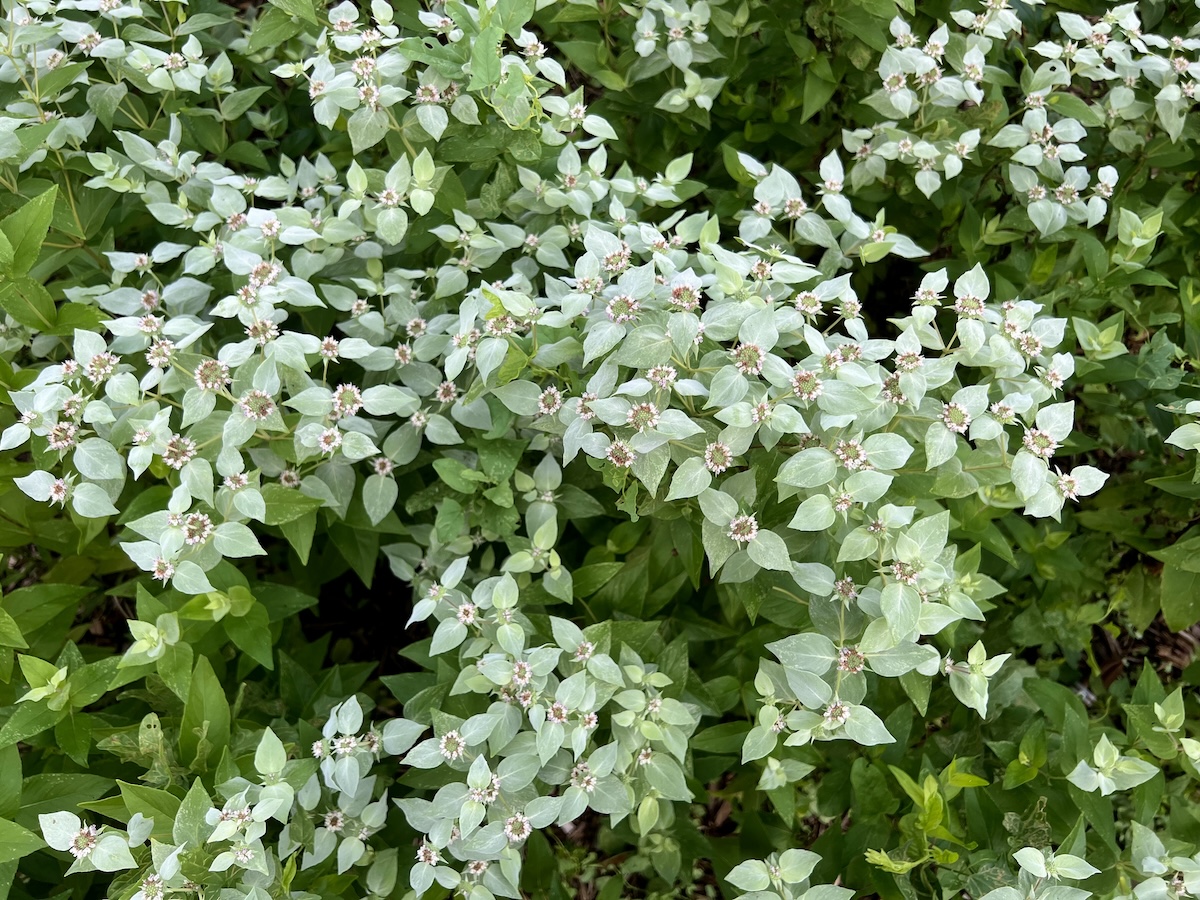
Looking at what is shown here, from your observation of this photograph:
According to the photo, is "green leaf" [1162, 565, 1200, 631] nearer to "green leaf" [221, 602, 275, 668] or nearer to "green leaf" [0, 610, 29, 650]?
"green leaf" [221, 602, 275, 668]

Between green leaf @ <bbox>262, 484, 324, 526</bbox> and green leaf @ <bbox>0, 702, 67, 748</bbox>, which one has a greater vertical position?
green leaf @ <bbox>262, 484, 324, 526</bbox>

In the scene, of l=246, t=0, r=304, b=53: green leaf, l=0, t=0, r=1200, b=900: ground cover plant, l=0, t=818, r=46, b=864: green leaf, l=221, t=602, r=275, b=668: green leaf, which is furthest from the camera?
l=246, t=0, r=304, b=53: green leaf

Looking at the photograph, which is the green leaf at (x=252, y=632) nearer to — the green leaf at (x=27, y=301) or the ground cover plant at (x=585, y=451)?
the ground cover plant at (x=585, y=451)

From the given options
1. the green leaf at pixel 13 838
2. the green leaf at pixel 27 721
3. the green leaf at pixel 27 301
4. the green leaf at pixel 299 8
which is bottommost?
the green leaf at pixel 27 721

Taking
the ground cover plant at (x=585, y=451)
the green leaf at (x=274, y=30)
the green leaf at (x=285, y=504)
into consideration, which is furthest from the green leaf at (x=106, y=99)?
the green leaf at (x=285, y=504)

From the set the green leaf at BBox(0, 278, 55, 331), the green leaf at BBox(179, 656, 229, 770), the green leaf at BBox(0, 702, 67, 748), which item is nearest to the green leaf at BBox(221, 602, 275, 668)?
the green leaf at BBox(179, 656, 229, 770)

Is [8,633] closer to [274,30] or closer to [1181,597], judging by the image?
[274,30]

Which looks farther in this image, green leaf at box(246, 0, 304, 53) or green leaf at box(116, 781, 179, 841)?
green leaf at box(246, 0, 304, 53)

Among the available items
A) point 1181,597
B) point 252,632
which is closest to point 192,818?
point 252,632
